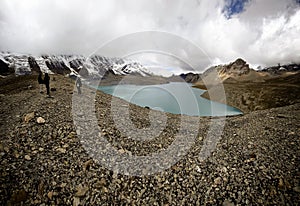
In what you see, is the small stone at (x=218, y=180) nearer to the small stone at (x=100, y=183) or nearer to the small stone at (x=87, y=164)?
the small stone at (x=100, y=183)

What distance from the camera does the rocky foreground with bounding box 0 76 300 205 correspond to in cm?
602

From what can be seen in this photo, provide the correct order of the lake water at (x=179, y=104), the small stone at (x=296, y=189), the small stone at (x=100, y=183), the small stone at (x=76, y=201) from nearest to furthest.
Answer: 1. the small stone at (x=76, y=201)
2. the small stone at (x=296, y=189)
3. the small stone at (x=100, y=183)
4. the lake water at (x=179, y=104)

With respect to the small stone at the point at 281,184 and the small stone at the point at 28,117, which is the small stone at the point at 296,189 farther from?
the small stone at the point at 28,117

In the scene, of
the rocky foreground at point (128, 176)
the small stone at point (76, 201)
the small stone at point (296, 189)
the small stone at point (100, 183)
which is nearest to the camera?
the small stone at point (76, 201)

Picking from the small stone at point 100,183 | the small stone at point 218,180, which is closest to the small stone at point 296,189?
the small stone at point 218,180

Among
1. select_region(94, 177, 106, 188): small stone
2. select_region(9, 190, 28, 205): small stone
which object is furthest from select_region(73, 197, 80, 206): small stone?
select_region(9, 190, 28, 205): small stone

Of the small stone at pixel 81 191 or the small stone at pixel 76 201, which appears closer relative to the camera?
the small stone at pixel 76 201

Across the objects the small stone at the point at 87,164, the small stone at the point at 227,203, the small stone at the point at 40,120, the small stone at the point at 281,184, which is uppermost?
the small stone at the point at 281,184

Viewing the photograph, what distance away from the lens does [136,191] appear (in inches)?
259

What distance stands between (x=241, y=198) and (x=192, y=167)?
2.27 meters

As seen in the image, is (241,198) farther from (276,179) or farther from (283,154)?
(283,154)

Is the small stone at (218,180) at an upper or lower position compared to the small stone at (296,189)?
lower

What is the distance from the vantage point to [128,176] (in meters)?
7.01

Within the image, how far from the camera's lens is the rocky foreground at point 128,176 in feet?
19.7
